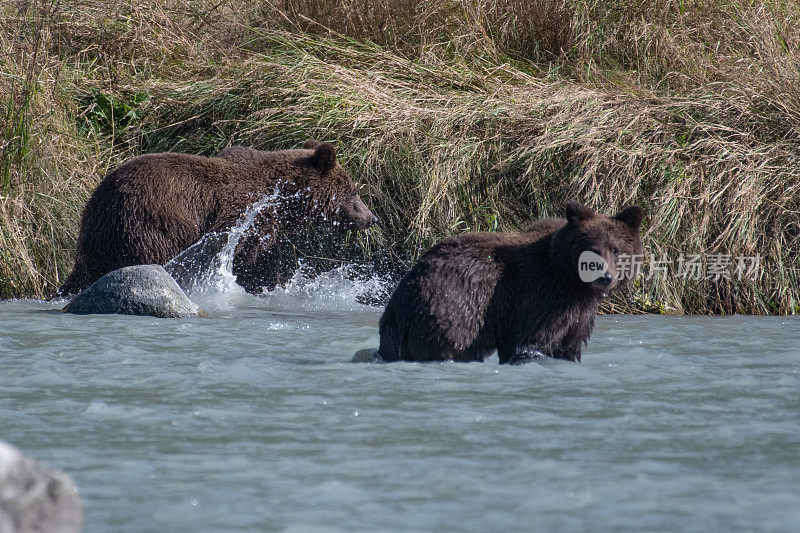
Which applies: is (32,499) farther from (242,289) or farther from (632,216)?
(242,289)

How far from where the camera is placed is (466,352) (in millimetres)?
5566

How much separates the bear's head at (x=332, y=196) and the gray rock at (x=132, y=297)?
5.87ft

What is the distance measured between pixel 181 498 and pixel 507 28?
31.4 feet

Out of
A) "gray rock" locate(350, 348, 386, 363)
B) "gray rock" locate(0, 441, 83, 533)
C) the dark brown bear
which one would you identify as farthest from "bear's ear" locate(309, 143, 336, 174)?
"gray rock" locate(0, 441, 83, 533)

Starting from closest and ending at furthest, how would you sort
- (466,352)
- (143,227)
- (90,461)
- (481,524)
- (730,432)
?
(481,524), (90,461), (730,432), (466,352), (143,227)

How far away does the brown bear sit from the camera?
8148mm

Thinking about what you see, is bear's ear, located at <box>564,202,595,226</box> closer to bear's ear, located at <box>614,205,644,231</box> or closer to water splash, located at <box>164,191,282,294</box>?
bear's ear, located at <box>614,205,644,231</box>

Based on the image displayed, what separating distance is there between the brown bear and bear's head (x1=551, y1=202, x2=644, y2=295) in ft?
11.5

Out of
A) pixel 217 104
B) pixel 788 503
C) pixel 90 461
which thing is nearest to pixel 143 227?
pixel 217 104

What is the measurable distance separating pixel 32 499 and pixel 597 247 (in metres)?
3.84

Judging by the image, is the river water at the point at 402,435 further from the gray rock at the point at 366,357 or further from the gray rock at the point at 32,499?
the gray rock at the point at 32,499

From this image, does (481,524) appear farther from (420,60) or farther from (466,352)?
(420,60)

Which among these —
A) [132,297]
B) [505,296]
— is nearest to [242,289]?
[132,297]

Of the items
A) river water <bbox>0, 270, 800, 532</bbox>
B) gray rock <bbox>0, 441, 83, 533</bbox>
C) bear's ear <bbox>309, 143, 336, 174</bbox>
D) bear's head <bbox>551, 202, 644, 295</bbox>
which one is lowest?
river water <bbox>0, 270, 800, 532</bbox>
